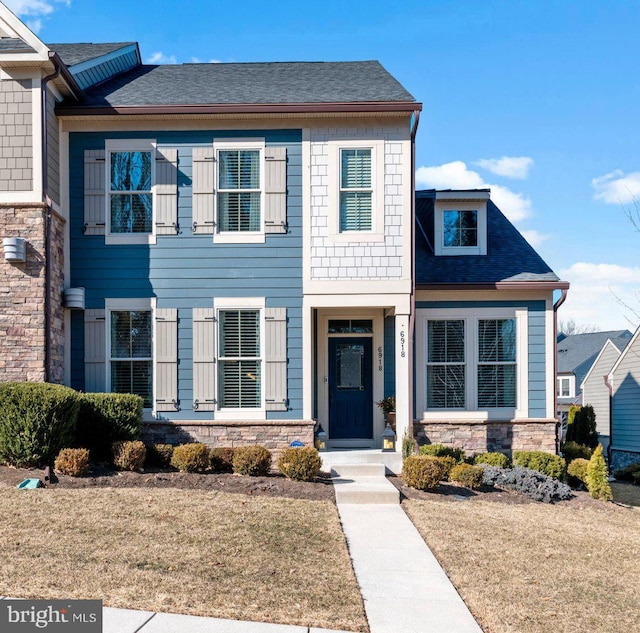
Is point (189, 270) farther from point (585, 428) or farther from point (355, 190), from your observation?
point (585, 428)

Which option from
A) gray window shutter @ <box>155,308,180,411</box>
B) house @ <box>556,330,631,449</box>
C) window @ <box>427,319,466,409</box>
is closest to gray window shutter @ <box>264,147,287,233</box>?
gray window shutter @ <box>155,308,180,411</box>

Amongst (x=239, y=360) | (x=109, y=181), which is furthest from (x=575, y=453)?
(x=109, y=181)

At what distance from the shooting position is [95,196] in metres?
10.5

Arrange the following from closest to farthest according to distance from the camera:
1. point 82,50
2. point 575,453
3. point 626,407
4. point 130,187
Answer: point 130,187 → point 575,453 → point 82,50 → point 626,407

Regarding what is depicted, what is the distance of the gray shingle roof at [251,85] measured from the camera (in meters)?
10.6

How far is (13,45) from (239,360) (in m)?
5.80

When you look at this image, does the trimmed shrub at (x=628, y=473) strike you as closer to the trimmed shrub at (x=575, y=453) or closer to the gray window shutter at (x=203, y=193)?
the trimmed shrub at (x=575, y=453)

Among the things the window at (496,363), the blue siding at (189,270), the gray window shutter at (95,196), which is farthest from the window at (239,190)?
the window at (496,363)

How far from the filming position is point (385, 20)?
39.5ft

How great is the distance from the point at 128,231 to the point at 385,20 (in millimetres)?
6175

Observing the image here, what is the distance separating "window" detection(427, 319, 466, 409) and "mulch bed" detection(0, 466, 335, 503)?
3.12m

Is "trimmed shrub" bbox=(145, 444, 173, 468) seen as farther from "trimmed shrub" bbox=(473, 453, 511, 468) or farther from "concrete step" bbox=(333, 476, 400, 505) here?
"trimmed shrub" bbox=(473, 453, 511, 468)

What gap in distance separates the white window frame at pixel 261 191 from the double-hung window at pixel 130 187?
3.45 ft

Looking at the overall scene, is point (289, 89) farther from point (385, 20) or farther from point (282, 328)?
point (282, 328)
